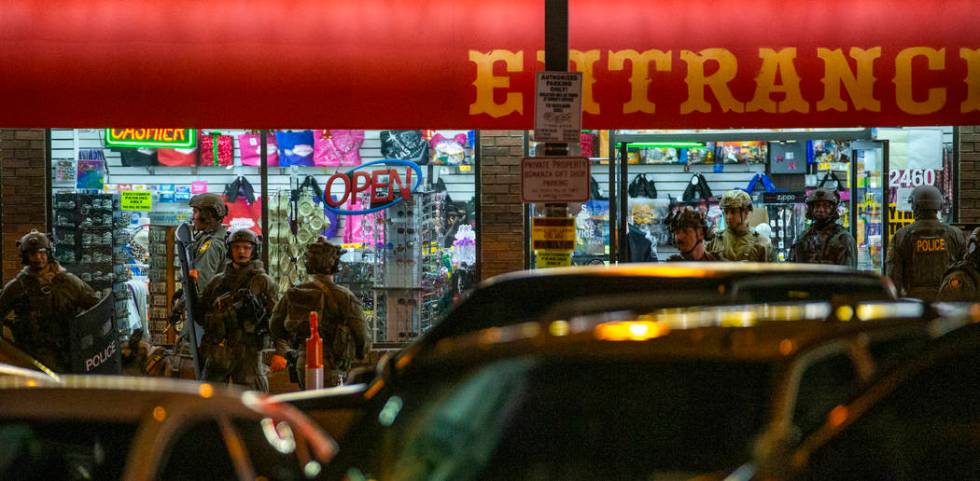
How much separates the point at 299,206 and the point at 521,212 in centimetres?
233

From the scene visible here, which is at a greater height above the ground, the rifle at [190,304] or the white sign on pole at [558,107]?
the white sign on pole at [558,107]

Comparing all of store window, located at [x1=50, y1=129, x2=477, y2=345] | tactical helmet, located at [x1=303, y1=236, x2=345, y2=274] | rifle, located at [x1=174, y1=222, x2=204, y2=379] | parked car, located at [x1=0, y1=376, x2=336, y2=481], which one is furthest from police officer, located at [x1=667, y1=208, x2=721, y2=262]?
parked car, located at [x1=0, y1=376, x2=336, y2=481]

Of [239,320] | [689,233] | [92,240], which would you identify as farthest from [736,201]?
[92,240]

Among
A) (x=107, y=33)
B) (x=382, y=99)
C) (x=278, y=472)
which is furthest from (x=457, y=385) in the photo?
(x=107, y=33)

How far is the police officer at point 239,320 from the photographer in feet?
35.1

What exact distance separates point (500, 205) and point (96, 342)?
464 cm

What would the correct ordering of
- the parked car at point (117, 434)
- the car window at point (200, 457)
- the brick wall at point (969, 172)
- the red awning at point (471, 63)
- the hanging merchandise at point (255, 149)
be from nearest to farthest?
1. the parked car at point (117, 434)
2. the car window at point (200, 457)
3. the red awning at point (471, 63)
4. the brick wall at point (969, 172)
5. the hanging merchandise at point (255, 149)

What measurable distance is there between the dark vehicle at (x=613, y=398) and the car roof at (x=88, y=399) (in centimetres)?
113

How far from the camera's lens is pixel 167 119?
40.8 feet

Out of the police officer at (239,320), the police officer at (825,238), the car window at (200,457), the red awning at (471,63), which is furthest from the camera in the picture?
the police officer at (825,238)

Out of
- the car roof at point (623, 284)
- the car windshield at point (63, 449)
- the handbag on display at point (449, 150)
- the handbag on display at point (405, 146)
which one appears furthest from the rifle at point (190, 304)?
the car windshield at point (63, 449)

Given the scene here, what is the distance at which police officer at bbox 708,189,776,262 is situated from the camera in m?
12.0

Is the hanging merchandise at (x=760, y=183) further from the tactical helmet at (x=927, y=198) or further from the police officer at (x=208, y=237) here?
the police officer at (x=208, y=237)

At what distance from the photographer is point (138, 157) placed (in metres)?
13.6
